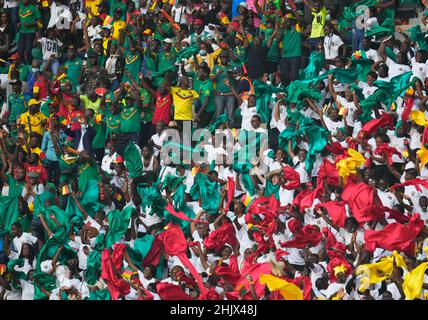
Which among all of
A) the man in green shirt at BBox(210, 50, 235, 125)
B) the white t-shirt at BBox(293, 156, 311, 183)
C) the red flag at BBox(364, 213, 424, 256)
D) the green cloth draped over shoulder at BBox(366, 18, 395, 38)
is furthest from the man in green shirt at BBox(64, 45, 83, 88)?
the red flag at BBox(364, 213, 424, 256)

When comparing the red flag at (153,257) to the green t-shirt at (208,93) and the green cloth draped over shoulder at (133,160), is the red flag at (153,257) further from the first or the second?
the green t-shirt at (208,93)

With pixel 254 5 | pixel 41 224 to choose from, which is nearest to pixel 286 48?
pixel 254 5

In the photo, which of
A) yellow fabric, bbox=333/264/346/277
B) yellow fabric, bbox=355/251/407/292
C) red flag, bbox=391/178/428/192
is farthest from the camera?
red flag, bbox=391/178/428/192

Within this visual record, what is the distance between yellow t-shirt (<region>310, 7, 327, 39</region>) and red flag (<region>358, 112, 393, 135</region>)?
1.79m

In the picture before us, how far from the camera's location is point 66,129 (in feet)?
66.1

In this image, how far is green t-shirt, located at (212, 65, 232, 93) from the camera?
19656mm

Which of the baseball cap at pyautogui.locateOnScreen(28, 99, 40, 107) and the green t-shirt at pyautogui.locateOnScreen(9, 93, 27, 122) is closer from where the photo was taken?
the baseball cap at pyautogui.locateOnScreen(28, 99, 40, 107)

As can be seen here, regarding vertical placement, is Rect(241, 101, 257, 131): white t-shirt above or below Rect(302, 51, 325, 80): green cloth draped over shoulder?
below

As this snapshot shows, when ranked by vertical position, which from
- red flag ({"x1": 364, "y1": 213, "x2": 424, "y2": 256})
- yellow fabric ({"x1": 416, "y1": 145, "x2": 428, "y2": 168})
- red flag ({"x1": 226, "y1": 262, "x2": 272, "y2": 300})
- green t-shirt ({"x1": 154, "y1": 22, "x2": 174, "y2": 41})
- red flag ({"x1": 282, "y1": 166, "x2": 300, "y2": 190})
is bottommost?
red flag ({"x1": 226, "y1": 262, "x2": 272, "y2": 300})

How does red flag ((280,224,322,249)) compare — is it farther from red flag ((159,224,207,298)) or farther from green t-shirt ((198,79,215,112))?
green t-shirt ((198,79,215,112))

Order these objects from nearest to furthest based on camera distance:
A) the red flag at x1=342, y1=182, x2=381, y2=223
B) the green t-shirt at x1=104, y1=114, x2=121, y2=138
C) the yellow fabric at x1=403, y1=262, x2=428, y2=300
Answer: the yellow fabric at x1=403, y1=262, x2=428, y2=300, the red flag at x1=342, y1=182, x2=381, y2=223, the green t-shirt at x1=104, y1=114, x2=121, y2=138

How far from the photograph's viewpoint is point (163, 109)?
19.8 m

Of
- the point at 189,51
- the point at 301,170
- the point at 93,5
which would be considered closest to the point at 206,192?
the point at 301,170

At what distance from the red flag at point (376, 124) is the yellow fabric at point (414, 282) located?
91.6 inches
